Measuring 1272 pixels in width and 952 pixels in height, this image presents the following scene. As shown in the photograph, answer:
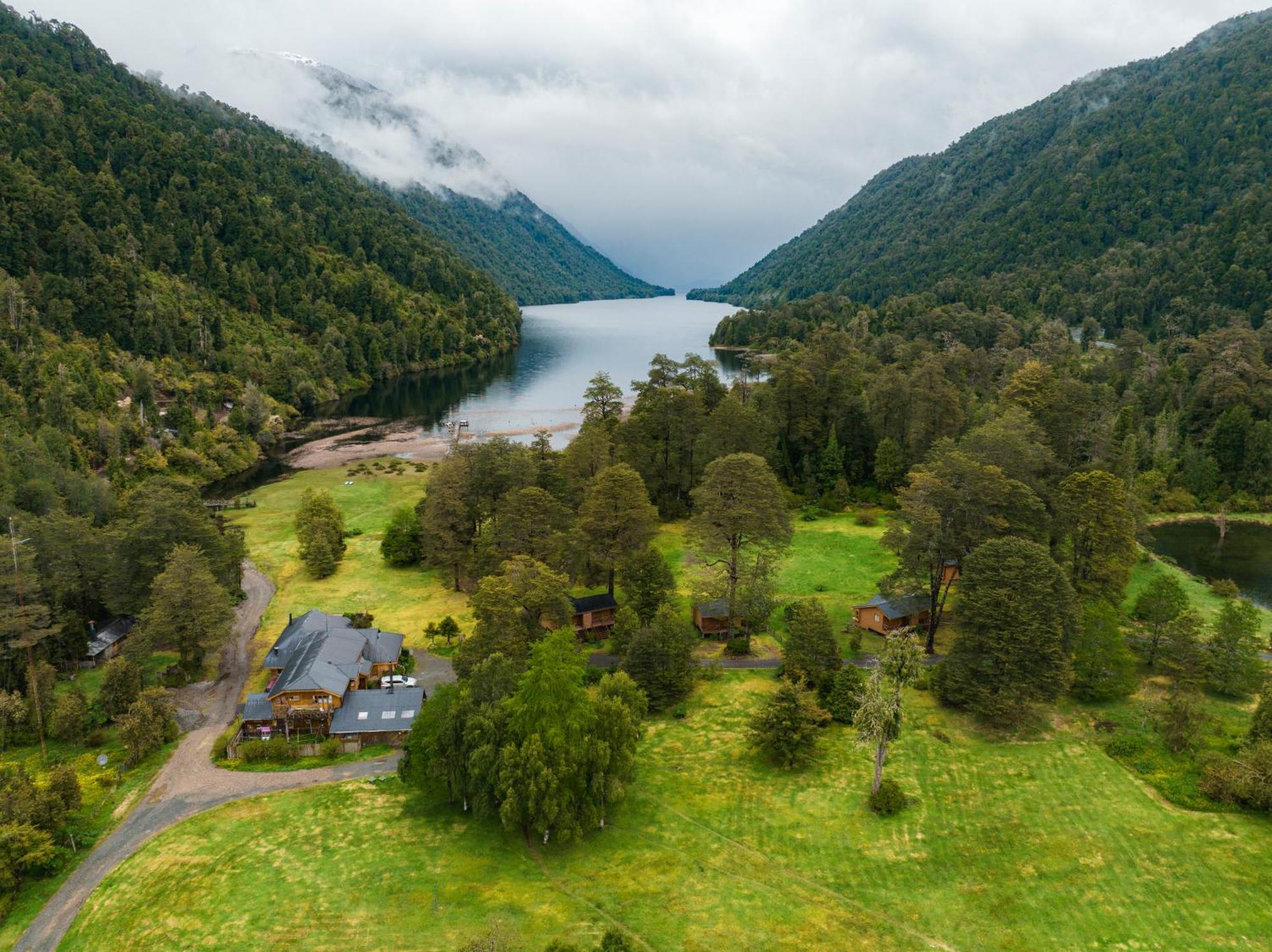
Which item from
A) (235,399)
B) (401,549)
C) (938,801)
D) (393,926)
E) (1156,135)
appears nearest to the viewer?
(393,926)

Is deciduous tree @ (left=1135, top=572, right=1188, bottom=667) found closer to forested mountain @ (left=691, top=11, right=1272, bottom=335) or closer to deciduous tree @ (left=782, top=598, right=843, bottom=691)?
deciduous tree @ (left=782, top=598, right=843, bottom=691)

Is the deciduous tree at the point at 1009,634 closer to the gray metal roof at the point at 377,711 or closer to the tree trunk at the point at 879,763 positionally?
the tree trunk at the point at 879,763

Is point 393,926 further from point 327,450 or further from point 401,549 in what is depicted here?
point 327,450

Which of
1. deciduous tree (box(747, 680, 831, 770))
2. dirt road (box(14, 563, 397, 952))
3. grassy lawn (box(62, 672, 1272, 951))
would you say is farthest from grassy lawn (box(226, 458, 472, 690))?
deciduous tree (box(747, 680, 831, 770))

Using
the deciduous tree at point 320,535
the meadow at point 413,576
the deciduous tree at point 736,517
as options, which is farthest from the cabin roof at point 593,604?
the deciduous tree at point 320,535

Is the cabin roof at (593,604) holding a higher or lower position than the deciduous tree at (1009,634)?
lower

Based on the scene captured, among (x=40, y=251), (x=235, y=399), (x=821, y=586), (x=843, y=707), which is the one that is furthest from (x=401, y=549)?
(x=40, y=251)

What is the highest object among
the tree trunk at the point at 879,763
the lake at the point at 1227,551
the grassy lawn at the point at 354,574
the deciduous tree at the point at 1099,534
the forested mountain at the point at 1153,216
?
the forested mountain at the point at 1153,216
